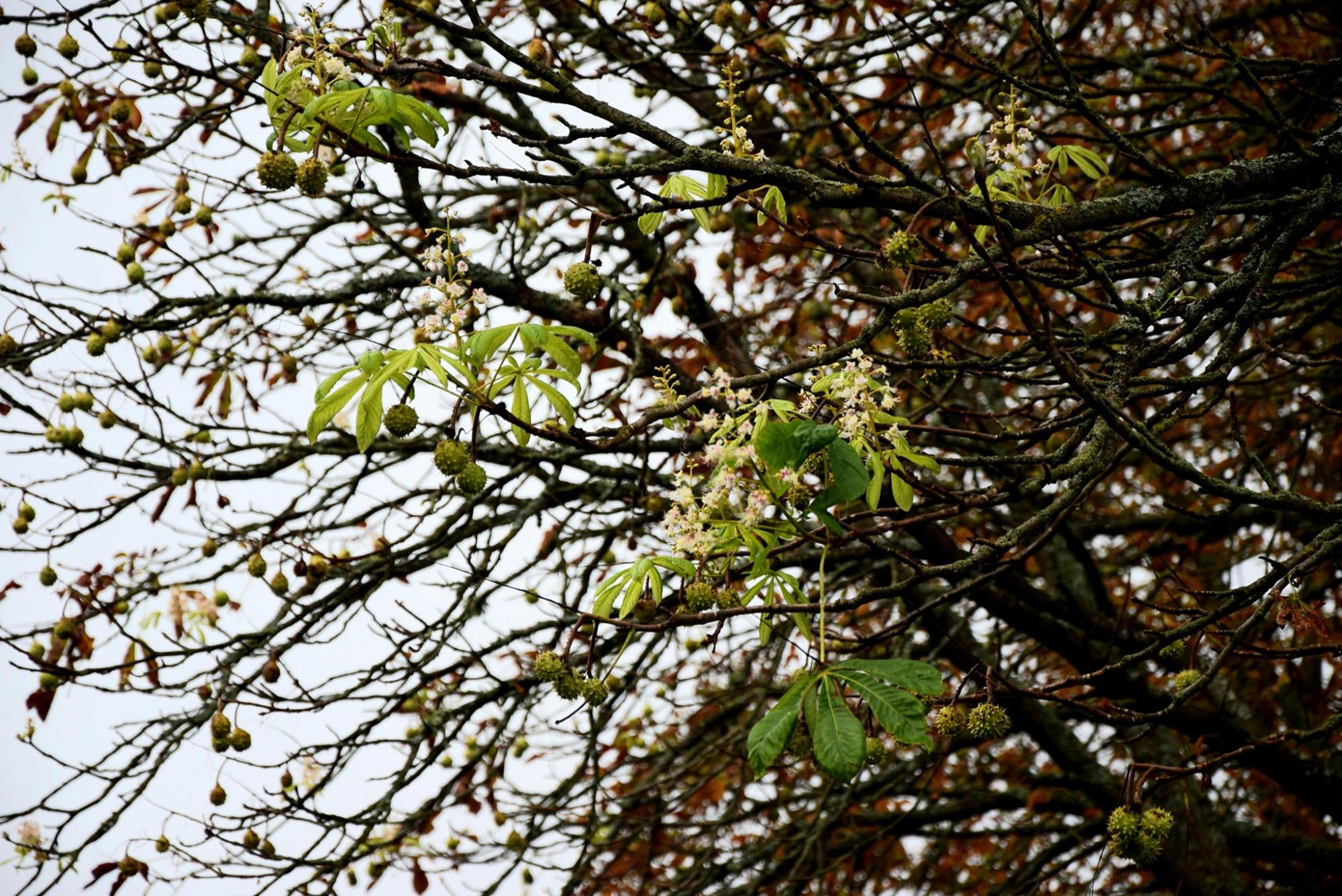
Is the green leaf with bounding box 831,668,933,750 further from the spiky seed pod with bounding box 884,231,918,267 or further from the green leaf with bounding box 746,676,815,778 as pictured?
the spiky seed pod with bounding box 884,231,918,267

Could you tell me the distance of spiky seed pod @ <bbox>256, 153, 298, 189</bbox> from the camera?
177cm

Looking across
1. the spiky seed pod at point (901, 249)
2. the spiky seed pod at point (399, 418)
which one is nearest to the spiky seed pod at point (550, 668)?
the spiky seed pod at point (399, 418)

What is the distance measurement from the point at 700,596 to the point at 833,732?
1.60 feet

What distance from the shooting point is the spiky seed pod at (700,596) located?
77.8 inches

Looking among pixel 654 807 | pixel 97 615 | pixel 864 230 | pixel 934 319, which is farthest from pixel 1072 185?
pixel 97 615

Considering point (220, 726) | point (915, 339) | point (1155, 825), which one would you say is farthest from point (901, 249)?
point (220, 726)

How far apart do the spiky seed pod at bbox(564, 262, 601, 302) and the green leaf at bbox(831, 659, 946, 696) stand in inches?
33.5

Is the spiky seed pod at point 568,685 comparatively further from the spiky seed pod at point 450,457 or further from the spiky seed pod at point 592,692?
the spiky seed pod at point 450,457

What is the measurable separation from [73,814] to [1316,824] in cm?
606

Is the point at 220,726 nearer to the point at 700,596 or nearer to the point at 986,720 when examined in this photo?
the point at 700,596

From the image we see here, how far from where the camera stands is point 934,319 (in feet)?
6.97

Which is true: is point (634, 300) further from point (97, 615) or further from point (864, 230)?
point (97, 615)

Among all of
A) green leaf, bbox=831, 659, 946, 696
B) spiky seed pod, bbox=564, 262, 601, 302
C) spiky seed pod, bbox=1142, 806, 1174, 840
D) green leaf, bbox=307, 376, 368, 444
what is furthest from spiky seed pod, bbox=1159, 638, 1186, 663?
green leaf, bbox=307, 376, 368, 444

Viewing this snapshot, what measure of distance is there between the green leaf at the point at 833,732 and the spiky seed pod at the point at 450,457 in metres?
0.77
